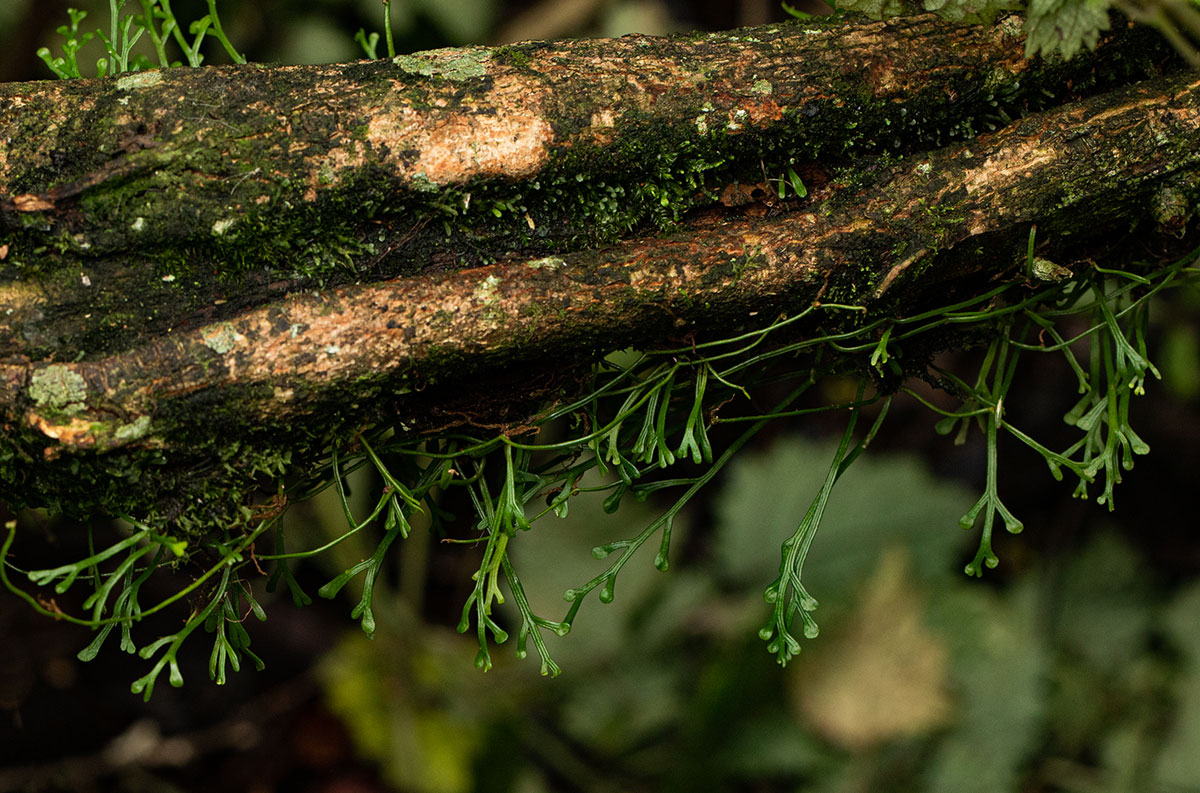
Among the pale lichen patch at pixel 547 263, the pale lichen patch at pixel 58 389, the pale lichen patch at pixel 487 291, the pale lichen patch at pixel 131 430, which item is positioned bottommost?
the pale lichen patch at pixel 131 430

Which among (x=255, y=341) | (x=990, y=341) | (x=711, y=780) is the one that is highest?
(x=255, y=341)

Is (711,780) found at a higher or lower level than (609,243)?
lower

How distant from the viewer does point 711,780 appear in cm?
248

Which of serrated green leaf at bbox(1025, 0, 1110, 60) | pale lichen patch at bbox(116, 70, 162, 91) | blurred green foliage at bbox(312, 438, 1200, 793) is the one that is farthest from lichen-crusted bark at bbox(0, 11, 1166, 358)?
blurred green foliage at bbox(312, 438, 1200, 793)

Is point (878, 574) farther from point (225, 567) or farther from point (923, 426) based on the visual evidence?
point (225, 567)

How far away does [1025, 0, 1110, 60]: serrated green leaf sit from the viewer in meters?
0.92

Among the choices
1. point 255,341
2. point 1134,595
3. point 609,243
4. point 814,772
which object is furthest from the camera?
point 1134,595

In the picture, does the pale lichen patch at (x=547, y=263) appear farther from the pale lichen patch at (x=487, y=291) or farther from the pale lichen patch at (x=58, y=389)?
the pale lichen patch at (x=58, y=389)

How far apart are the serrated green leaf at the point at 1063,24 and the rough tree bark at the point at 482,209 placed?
16 cm

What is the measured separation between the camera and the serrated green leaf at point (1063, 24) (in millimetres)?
921

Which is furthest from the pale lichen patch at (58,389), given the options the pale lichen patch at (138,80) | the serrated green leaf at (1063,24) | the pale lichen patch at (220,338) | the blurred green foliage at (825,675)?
the blurred green foliage at (825,675)

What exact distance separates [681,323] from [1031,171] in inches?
18.5

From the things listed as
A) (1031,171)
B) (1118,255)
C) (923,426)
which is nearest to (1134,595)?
(923,426)

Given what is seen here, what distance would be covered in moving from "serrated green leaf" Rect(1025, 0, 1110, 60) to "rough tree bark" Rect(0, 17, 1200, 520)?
6.4 inches
